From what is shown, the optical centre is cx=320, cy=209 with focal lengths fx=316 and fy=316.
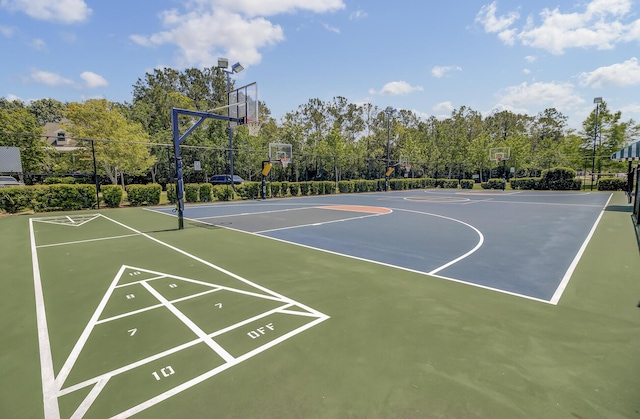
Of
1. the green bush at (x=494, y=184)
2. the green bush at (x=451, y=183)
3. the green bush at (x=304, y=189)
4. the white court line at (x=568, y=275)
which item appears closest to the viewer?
the white court line at (x=568, y=275)

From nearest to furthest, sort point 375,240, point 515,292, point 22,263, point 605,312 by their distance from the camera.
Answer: point 605,312, point 515,292, point 22,263, point 375,240

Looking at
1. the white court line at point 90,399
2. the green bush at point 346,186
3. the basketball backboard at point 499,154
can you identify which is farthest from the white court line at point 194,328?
the basketball backboard at point 499,154

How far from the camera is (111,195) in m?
18.1

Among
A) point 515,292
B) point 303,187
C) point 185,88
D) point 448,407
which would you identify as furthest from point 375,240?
point 185,88

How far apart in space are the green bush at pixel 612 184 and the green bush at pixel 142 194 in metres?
38.8

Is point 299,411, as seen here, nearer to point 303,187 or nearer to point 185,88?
point 303,187

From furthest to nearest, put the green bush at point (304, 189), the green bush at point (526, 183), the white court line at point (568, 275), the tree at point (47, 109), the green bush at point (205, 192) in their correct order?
the tree at point (47, 109) < the green bush at point (526, 183) < the green bush at point (304, 189) < the green bush at point (205, 192) < the white court line at point (568, 275)

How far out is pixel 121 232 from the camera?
35.0 ft

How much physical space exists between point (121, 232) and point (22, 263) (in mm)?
3647

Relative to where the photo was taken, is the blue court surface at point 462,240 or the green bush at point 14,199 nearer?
the blue court surface at point 462,240

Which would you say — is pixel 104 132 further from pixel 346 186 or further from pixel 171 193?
pixel 346 186

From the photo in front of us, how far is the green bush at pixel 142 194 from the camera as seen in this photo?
19.0 m

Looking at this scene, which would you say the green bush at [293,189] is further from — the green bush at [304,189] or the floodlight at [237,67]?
the floodlight at [237,67]

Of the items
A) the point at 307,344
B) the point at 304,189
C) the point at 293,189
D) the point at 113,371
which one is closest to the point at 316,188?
the point at 304,189
